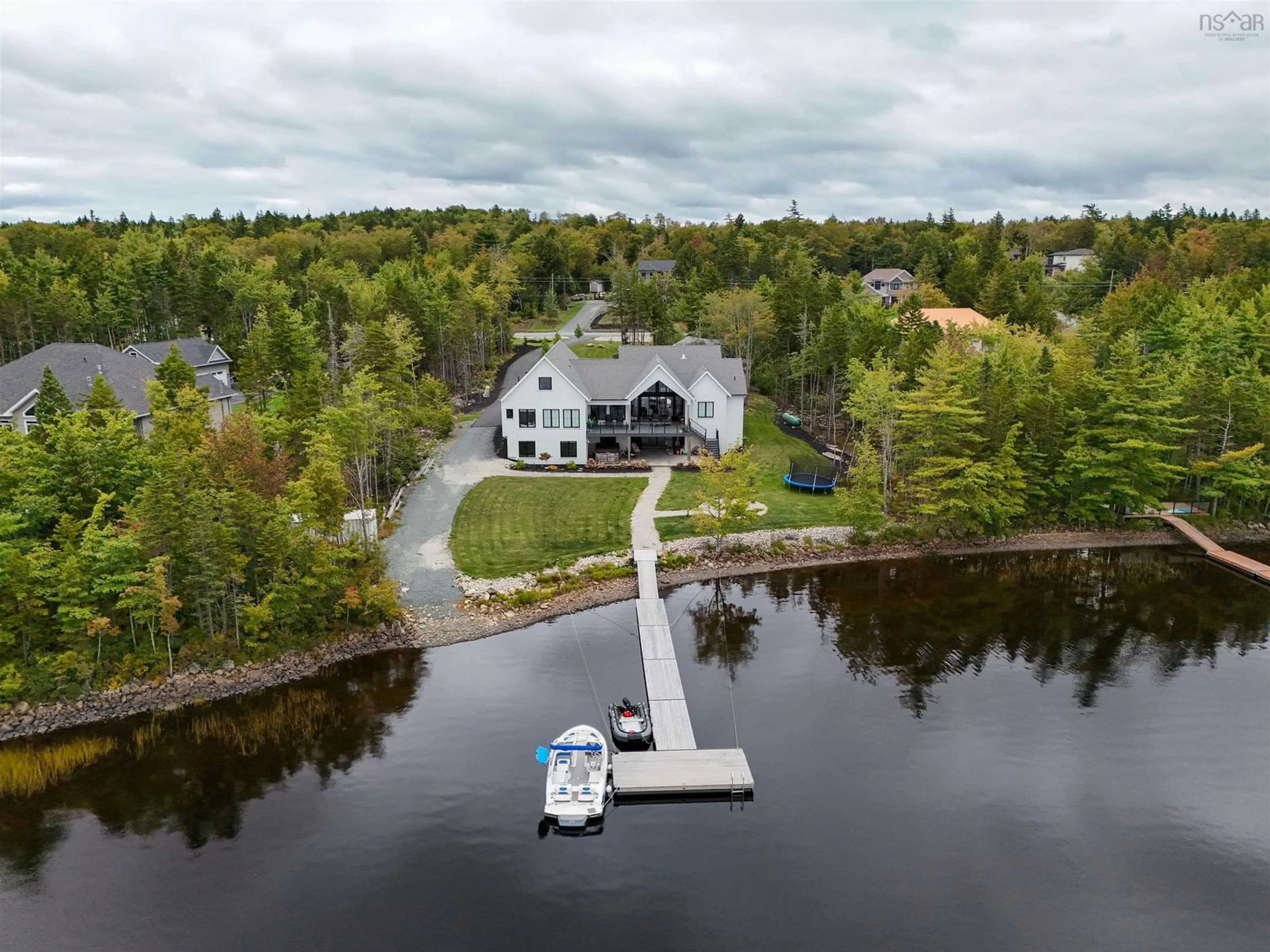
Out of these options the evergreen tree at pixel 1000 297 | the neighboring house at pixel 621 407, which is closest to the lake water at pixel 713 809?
the neighboring house at pixel 621 407

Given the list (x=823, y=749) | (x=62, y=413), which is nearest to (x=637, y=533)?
(x=823, y=749)

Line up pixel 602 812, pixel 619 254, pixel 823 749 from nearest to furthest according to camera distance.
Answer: pixel 602 812
pixel 823 749
pixel 619 254

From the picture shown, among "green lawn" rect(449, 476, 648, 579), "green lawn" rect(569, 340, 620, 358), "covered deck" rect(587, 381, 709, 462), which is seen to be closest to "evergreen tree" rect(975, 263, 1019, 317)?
"green lawn" rect(569, 340, 620, 358)

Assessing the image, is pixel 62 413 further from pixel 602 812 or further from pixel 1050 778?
pixel 1050 778

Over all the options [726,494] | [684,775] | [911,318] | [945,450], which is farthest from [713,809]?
[911,318]

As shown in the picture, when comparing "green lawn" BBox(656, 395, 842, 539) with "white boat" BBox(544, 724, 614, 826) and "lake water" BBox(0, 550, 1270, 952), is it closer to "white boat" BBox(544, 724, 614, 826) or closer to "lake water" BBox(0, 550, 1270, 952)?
"lake water" BBox(0, 550, 1270, 952)
